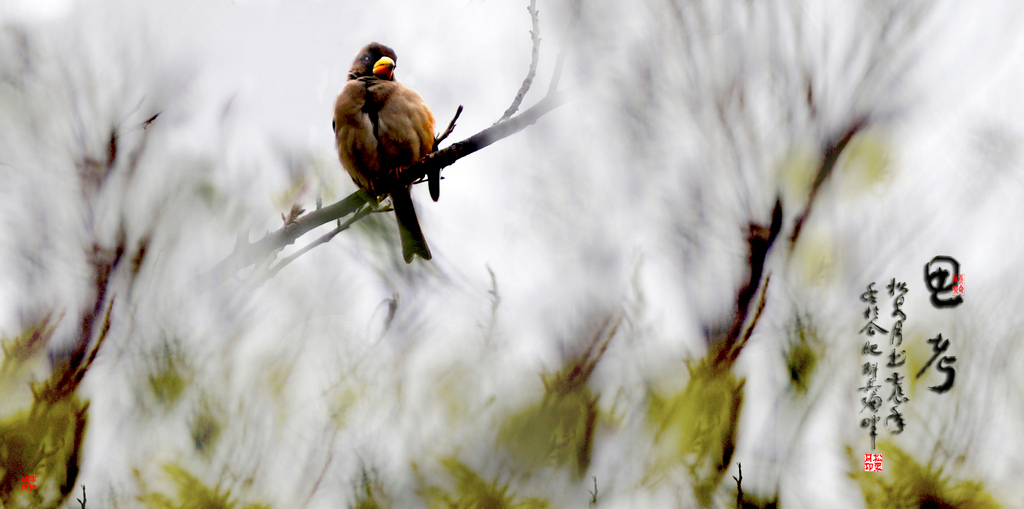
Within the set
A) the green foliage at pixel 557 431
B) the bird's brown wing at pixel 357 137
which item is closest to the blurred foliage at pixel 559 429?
the green foliage at pixel 557 431

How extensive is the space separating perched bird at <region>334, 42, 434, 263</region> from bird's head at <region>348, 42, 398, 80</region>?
7 cm

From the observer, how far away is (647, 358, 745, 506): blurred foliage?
6.59 feet

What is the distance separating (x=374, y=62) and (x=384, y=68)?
4.0 inches

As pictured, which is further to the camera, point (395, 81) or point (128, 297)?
point (395, 81)

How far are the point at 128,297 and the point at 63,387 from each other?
13.2 inches

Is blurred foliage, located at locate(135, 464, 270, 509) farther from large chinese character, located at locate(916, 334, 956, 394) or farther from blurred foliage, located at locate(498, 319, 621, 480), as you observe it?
large chinese character, located at locate(916, 334, 956, 394)

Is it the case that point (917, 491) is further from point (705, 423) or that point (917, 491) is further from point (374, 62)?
point (374, 62)

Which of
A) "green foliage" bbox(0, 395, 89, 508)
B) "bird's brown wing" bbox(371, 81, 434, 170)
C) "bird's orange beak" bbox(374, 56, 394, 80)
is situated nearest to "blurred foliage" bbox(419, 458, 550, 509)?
"green foliage" bbox(0, 395, 89, 508)

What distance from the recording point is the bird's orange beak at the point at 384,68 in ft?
9.39

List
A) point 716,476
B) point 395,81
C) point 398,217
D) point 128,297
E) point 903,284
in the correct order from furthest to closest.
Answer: point 395,81, point 398,217, point 903,284, point 128,297, point 716,476

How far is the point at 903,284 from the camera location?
2441 millimetres

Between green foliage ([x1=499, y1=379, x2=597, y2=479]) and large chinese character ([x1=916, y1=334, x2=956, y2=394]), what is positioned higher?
large chinese character ([x1=916, y1=334, x2=956, y2=394])

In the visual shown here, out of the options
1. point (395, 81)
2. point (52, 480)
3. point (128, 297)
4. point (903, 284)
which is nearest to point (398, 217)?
point (395, 81)

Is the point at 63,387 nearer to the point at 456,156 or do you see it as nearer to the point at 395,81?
the point at 456,156
